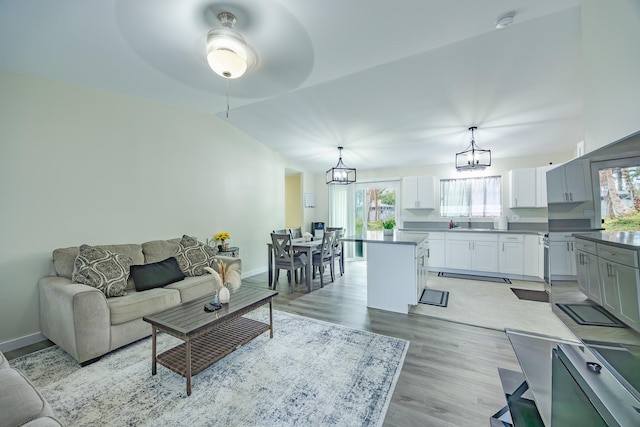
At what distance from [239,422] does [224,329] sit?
3.32 ft

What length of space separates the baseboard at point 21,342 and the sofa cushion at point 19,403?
1.98m

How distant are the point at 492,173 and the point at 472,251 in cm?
170

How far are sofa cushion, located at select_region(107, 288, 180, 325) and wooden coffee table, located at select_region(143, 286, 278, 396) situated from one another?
0.52 metres

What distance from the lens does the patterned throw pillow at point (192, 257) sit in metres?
3.29

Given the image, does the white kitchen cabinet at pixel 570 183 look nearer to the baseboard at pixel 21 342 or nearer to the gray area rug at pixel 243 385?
the gray area rug at pixel 243 385

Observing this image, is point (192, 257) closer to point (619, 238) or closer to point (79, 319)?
point (79, 319)

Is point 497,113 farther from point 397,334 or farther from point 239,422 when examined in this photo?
point 239,422

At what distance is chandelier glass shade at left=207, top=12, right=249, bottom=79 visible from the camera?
6.24ft

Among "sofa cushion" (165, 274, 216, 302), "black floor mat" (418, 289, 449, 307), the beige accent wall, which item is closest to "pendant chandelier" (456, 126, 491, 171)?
"black floor mat" (418, 289, 449, 307)

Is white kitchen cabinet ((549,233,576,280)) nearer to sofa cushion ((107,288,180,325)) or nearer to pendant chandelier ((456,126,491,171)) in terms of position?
Result: pendant chandelier ((456,126,491,171))

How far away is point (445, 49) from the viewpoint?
2.46m

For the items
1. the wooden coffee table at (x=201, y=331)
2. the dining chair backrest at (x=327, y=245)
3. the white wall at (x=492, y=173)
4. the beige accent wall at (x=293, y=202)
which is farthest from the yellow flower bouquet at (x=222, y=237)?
the white wall at (x=492, y=173)

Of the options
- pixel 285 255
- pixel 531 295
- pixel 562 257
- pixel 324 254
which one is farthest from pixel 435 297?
pixel 562 257

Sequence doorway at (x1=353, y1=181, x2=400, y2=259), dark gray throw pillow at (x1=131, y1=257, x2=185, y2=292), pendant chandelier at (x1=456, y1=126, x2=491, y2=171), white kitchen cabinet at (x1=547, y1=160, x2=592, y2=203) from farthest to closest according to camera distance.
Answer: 1. doorway at (x1=353, y1=181, x2=400, y2=259)
2. pendant chandelier at (x1=456, y1=126, x2=491, y2=171)
3. dark gray throw pillow at (x1=131, y1=257, x2=185, y2=292)
4. white kitchen cabinet at (x1=547, y1=160, x2=592, y2=203)
